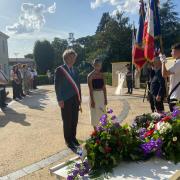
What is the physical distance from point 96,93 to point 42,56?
44077mm

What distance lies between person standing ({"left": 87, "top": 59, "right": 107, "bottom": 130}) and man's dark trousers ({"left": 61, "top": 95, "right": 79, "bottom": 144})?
0.63 meters

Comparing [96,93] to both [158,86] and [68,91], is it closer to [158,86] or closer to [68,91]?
[68,91]

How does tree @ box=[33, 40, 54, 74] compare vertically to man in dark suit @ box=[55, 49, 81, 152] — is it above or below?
above

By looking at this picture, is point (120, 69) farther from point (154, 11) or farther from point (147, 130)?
point (147, 130)

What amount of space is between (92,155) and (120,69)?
18.7 m

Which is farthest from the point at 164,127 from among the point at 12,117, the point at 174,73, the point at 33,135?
the point at 12,117

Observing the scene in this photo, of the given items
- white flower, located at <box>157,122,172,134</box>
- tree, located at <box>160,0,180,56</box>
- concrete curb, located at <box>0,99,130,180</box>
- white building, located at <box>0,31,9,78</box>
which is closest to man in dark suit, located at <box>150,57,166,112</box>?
concrete curb, located at <box>0,99,130,180</box>

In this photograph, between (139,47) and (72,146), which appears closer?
(72,146)

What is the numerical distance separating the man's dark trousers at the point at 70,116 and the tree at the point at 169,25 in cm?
2675

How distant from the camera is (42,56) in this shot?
49750mm

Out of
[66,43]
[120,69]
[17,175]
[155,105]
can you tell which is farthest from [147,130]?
[66,43]

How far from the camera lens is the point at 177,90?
5.32 meters

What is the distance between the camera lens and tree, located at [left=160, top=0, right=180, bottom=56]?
31.8 meters

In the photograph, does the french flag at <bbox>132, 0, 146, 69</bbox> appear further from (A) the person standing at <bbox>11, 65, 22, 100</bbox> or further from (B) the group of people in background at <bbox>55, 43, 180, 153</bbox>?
(A) the person standing at <bbox>11, 65, 22, 100</bbox>
